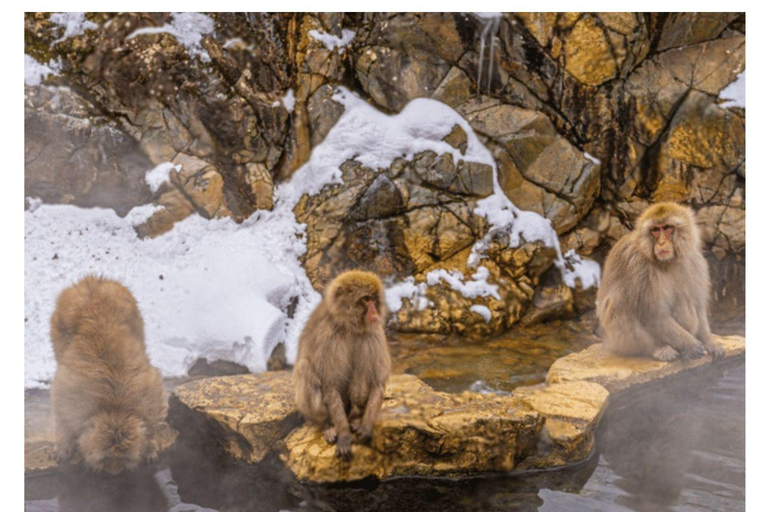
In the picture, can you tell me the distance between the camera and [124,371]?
2346 millimetres

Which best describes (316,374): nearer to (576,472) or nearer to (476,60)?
(576,472)

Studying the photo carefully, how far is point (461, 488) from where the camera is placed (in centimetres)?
232

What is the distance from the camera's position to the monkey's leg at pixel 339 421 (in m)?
2.28

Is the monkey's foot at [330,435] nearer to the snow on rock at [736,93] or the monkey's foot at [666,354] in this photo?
the monkey's foot at [666,354]

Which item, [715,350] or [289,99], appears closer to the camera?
[289,99]

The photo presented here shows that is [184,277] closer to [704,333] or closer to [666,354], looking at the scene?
[666,354]

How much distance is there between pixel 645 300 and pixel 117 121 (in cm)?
318

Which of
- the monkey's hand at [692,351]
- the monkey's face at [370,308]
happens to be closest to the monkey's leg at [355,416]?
the monkey's face at [370,308]

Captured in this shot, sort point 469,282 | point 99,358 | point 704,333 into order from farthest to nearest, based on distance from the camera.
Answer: point 704,333 < point 469,282 < point 99,358

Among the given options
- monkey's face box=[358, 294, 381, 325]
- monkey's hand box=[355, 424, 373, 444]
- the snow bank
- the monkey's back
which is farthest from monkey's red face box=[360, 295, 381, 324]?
the monkey's back

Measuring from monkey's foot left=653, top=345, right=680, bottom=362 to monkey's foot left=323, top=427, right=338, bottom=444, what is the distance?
212 cm

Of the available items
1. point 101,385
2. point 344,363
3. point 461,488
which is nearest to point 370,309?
point 344,363

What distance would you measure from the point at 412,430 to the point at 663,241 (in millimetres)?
1835

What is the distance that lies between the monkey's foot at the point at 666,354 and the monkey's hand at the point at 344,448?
208 centimetres
